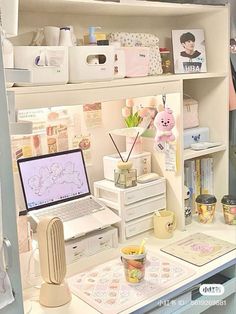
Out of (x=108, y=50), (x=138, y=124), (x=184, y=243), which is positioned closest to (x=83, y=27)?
(x=108, y=50)

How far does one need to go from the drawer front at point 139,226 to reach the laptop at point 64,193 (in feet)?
0.33

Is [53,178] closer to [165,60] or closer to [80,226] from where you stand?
[80,226]

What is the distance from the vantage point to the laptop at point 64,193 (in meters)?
1.80

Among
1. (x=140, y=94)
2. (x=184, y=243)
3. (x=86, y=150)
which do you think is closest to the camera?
(x=140, y=94)

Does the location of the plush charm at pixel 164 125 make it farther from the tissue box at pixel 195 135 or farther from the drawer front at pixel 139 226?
the drawer front at pixel 139 226

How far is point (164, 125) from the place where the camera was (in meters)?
1.95

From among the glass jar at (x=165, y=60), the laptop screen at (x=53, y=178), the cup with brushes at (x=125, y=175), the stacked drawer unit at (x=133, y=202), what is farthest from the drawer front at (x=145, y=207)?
the glass jar at (x=165, y=60)

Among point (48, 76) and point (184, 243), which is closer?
point (48, 76)

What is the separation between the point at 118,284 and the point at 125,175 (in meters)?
0.53

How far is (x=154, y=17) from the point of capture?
7.13 feet

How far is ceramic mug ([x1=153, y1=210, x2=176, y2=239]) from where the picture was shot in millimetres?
1972

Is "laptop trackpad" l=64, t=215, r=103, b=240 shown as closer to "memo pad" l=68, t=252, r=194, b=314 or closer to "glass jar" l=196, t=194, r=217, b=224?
"memo pad" l=68, t=252, r=194, b=314

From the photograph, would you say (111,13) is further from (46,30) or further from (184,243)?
(184,243)

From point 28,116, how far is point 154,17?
847 mm
